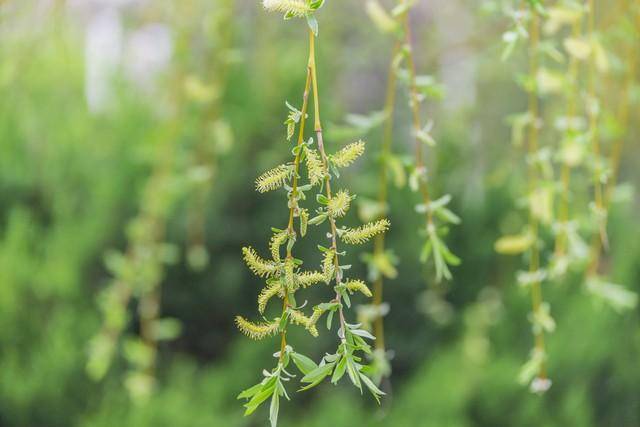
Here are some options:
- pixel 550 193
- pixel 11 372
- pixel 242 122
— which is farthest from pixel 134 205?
pixel 550 193

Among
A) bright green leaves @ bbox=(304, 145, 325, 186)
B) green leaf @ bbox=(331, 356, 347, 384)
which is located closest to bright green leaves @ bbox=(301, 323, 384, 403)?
green leaf @ bbox=(331, 356, 347, 384)

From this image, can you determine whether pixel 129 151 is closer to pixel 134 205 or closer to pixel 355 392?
pixel 134 205

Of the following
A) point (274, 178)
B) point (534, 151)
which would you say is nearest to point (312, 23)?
point (274, 178)

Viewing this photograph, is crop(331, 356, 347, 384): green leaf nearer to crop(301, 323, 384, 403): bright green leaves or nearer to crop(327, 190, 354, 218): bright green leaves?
crop(301, 323, 384, 403): bright green leaves

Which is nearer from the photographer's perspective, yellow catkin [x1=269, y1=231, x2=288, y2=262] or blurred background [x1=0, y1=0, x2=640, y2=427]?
yellow catkin [x1=269, y1=231, x2=288, y2=262]

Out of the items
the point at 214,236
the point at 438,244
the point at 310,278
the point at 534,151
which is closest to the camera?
the point at 310,278

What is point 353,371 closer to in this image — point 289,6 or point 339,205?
point 339,205

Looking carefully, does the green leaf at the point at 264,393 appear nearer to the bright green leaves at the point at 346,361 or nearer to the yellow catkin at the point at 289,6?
the bright green leaves at the point at 346,361

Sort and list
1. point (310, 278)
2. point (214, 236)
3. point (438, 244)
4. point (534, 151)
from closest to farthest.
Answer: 1. point (310, 278)
2. point (438, 244)
3. point (534, 151)
4. point (214, 236)
